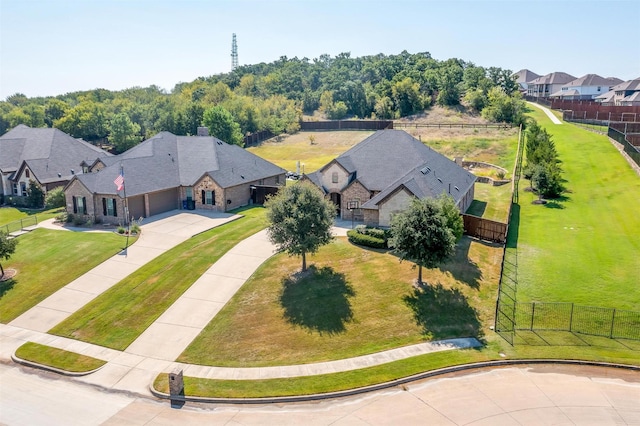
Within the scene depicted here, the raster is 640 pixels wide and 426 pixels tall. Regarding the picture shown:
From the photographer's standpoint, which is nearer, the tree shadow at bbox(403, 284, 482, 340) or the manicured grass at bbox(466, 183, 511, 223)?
the tree shadow at bbox(403, 284, 482, 340)

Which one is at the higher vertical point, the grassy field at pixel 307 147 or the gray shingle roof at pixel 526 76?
the gray shingle roof at pixel 526 76

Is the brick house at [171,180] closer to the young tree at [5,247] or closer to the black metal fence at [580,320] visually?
the young tree at [5,247]

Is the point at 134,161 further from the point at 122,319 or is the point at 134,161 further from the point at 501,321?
the point at 501,321

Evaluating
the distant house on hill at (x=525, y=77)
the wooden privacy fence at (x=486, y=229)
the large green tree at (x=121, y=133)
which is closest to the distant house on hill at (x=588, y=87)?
the distant house on hill at (x=525, y=77)

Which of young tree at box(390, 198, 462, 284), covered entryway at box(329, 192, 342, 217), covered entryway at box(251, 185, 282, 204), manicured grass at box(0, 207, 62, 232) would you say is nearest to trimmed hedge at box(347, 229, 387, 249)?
young tree at box(390, 198, 462, 284)

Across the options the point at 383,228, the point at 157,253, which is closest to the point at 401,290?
the point at 383,228

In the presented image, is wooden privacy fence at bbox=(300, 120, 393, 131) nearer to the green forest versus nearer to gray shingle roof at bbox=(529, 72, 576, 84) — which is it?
the green forest
